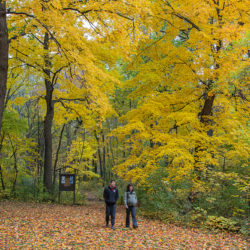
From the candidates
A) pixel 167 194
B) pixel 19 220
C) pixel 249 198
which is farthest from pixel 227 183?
A: pixel 19 220

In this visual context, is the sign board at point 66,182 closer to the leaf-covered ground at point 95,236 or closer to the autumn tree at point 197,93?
the autumn tree at point 197,93

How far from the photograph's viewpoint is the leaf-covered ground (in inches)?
235

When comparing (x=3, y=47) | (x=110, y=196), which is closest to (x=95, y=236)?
(x=110, y=196)

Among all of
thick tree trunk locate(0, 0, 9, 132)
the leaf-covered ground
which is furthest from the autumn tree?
thick tree trunk locate(0, 0, 9, 132)

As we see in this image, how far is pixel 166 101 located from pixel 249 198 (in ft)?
16.1

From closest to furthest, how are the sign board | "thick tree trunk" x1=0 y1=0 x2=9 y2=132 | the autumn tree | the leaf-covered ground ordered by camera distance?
1. the leaf-covered ground
2. "thick tree trunk" x1=0 y1=0 x2=9 y2=132
3. the autumn tree
4. the sign board

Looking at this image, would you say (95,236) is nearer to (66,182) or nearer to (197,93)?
(66,182)

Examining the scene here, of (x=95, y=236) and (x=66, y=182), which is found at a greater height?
(x=66, y=182)

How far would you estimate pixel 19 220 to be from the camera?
26.9 feet

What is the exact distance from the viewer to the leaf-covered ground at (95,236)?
235 inches

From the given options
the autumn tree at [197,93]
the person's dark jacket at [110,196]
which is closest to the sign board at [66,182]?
the autumn tree at [197,93]

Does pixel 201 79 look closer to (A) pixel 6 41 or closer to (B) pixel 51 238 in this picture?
(A) pixel 6 41

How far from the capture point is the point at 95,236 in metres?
6.83

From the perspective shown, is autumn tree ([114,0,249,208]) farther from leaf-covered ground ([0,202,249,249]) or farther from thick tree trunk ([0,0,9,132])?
thick tree trunk ([0,0,9,132])
